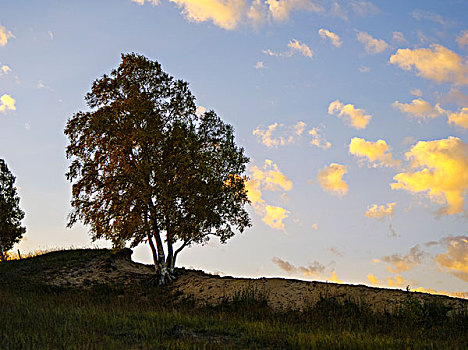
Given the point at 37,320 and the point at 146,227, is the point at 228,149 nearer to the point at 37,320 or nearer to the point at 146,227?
the point at 146,227

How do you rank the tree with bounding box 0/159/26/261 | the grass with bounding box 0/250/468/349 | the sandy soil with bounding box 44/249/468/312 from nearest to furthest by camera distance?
the grass with bounding box 0/250/468/349
the sandy soil with bounding box 44/249/468/312
the tree with bounding box 0/159/26/261

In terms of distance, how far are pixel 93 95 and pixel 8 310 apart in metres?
14.8

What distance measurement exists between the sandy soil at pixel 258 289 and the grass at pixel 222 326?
586 millimetres

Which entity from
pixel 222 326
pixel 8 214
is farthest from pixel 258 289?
pixel 8 214

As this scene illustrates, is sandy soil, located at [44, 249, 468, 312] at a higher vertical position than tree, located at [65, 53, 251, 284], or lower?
lower

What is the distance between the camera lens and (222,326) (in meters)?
16.5

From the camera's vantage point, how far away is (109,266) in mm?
32594

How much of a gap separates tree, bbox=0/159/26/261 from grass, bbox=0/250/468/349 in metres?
21.0

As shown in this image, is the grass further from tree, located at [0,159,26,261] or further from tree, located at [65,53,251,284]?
tree, located at [0,159,26,261]

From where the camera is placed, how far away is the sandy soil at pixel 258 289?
2111cm

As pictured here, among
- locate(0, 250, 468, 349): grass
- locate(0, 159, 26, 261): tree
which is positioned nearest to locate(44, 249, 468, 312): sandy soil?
locate(0, 250, 468, 349): grass

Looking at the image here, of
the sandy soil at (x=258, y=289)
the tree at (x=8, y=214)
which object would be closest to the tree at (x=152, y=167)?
the sandy soil at (x=258, y=289)

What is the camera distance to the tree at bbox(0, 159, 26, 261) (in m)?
44.0

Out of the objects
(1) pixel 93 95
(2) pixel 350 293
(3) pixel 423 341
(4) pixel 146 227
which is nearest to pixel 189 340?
(3) pixel 423 341
